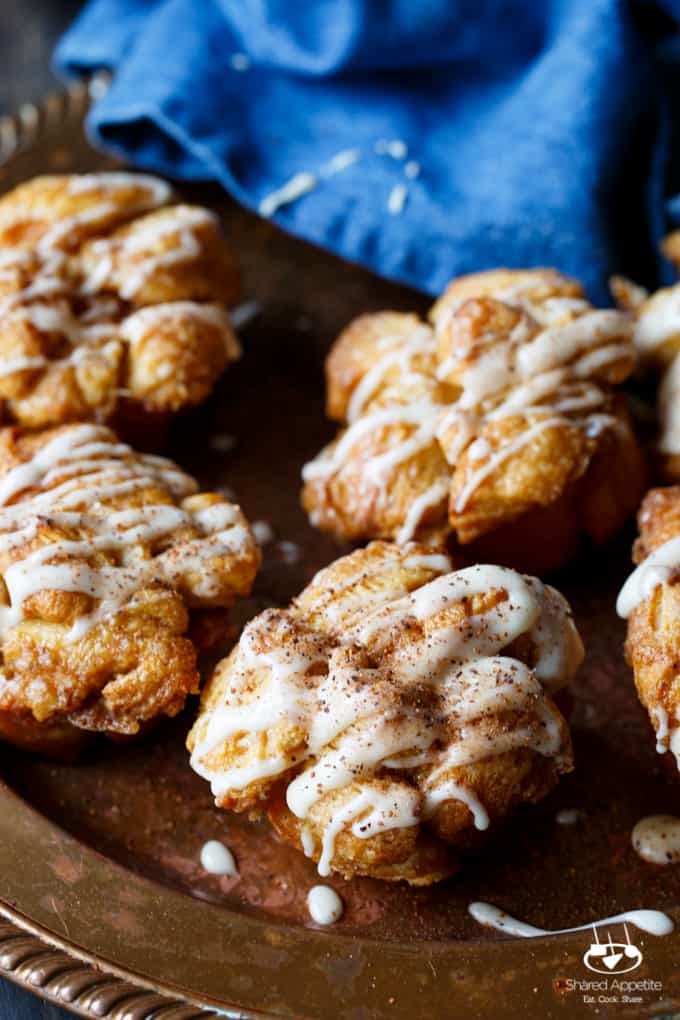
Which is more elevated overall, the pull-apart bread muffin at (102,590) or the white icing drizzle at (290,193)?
the white icing drizzle at (290,193)

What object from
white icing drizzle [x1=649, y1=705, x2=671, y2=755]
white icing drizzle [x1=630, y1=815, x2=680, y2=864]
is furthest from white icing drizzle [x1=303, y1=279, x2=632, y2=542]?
white icing drizzle [x1=630, y1=815, x2=680, y2=864]

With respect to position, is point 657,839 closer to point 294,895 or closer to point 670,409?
point 294,895

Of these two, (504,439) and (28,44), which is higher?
(28,44)

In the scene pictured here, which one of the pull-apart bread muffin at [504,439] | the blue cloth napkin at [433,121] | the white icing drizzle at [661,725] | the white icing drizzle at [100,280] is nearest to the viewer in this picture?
the white icing drizzle at [661,725]

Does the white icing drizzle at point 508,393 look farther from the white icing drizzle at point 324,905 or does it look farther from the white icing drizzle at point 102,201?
the white icing drizzle at point 102,201

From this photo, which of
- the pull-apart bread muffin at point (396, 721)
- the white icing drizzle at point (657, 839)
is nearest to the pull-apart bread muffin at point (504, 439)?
the pull-apart bread muffin at point (396, 721)

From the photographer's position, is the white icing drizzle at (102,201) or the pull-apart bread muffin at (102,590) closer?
the pull-apart bread muffin at (102,590)

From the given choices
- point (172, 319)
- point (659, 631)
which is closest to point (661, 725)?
point (659, 631)

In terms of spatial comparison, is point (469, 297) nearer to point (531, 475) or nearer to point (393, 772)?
point (531, 475)
